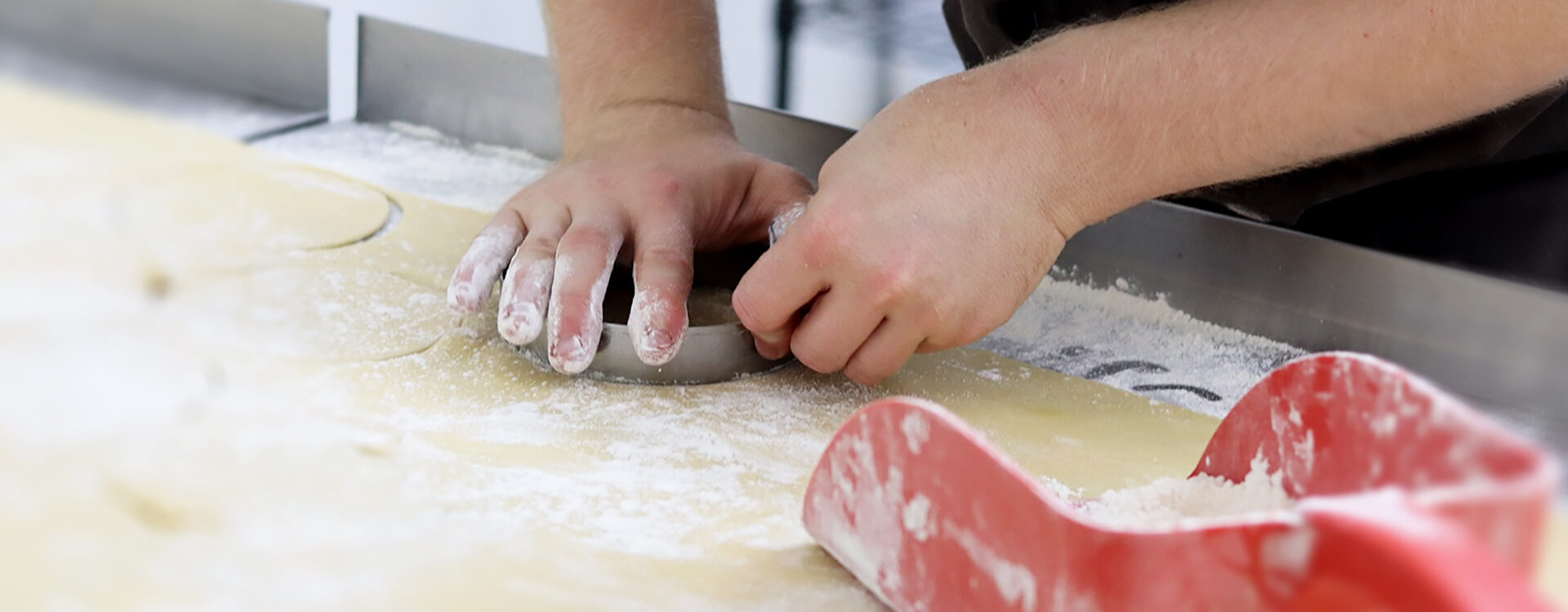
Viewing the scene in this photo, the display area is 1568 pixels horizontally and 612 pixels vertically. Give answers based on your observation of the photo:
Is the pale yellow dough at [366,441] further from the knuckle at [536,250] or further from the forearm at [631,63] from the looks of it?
the forearm at [631,63]

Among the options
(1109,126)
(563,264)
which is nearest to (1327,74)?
(1109,126)

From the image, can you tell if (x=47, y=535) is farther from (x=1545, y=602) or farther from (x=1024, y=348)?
(x=1024, y=348)

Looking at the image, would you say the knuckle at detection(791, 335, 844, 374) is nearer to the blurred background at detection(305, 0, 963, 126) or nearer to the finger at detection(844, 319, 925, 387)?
the finger at detection(844, 319, 925, 387)

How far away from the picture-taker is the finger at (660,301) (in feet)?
2.81

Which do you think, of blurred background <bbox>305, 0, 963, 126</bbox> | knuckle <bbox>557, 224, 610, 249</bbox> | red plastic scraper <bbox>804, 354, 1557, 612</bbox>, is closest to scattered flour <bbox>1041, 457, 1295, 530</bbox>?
red plastic scraper <bbox>804, 354, 1557, 612</bbox>

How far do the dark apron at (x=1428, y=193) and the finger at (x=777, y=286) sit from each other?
0.35 m

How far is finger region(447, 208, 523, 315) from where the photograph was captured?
915 millimetres

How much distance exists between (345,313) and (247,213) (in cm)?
19

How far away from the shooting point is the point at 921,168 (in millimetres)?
869

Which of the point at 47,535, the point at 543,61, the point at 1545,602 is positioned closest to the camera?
the point at 1545,602

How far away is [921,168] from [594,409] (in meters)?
0.28

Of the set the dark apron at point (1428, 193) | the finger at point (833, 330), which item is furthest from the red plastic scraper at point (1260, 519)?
the dark apron at point (1428, 193)

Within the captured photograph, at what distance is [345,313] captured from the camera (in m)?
0.96

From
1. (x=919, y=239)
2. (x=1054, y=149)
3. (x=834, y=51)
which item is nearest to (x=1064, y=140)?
(x=1054, y=149)
